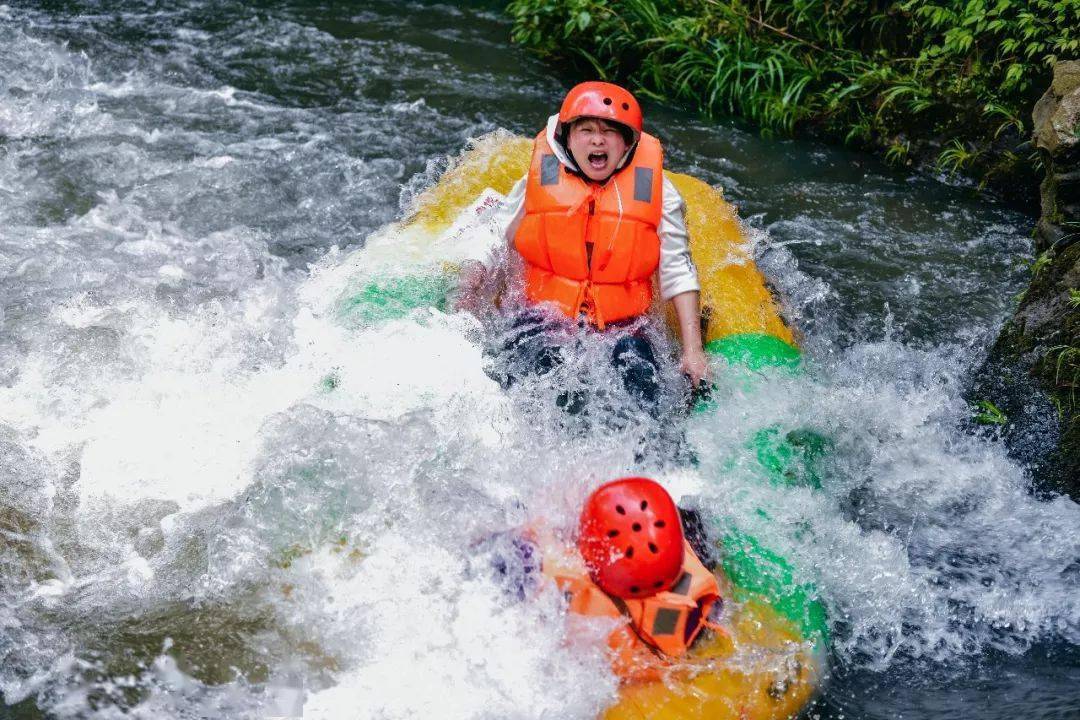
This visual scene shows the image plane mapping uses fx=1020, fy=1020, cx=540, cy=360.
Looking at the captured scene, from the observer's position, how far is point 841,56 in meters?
7.00

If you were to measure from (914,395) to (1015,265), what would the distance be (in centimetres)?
165

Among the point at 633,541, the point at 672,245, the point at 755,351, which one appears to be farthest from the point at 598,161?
the point at 633,541

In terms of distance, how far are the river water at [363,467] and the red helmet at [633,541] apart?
0.25 metres

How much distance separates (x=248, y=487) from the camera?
363 centimetres

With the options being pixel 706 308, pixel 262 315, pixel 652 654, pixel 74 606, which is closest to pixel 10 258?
pixel 262 315

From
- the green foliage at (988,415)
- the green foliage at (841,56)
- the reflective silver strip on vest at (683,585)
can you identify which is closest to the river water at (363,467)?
the green foliage at (988,415)

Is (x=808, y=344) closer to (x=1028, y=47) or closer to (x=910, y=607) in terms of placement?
(x=910, y=607)

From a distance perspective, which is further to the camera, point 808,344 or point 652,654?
point 808,344

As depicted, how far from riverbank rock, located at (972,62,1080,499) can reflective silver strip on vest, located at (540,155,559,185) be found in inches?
81.6

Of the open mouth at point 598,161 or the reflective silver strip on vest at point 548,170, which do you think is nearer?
the open mouth at point 598,161

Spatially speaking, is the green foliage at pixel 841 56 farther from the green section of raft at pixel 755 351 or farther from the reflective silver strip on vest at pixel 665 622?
the reflective silver strip on vest at pixel 665 622

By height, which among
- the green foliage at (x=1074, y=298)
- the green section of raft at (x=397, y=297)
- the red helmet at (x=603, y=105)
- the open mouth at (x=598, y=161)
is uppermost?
the red helmet at (x=603, y=105)

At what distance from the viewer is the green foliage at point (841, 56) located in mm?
6086

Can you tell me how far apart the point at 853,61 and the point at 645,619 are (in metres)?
5.05
